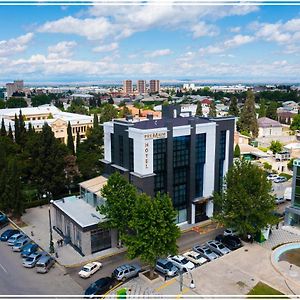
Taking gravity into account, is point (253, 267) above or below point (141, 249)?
below

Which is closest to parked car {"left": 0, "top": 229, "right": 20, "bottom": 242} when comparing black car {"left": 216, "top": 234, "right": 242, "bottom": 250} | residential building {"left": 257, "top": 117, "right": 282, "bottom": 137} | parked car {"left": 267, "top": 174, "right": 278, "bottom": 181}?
black car {"left": 216, "top": 234, "right": 242, "bottom": 250}

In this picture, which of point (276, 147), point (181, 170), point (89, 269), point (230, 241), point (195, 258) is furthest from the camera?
point (276, 147)

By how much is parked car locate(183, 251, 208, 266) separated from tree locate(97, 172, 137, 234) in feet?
16.2

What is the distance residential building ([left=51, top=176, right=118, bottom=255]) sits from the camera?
2609cm

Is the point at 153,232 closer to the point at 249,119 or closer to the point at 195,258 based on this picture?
the point at 195,258

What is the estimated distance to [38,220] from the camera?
3284 centimetres

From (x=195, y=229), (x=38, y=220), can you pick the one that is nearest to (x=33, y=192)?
(x=38, y=220)

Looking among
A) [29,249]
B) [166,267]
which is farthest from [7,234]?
[166,267]

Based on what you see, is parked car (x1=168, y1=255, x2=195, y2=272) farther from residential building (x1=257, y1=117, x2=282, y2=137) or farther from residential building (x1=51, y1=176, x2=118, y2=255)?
residential building (x1=257, y1=117, x2=282, y2=137)

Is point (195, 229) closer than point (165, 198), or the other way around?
point (165, 198)

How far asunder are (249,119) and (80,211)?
49806 millimetres

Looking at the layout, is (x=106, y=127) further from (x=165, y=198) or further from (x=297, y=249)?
(x=297, y=249)

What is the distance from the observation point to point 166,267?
2333 centimetres

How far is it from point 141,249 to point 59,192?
18751mm
